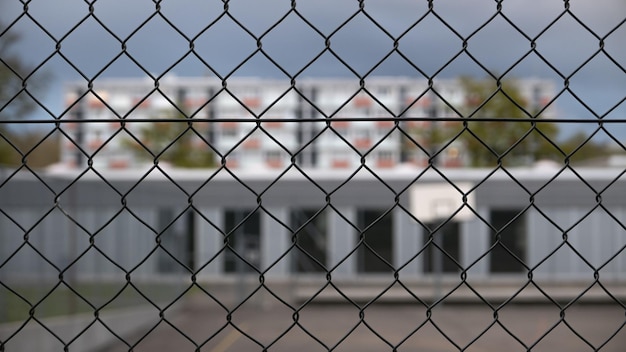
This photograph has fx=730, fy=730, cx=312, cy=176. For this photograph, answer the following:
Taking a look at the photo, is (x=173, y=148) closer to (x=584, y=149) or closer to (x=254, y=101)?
(x=254, y=101)

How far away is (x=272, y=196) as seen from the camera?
771 inches

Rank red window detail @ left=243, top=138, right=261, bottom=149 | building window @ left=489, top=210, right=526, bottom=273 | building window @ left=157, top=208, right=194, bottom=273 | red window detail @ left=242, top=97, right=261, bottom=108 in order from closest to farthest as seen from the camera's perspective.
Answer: building window @ left=157, top=208, right=194, bottom=273 < building window @ left=489, top=210, right=526, bottom=273 < red window detail @ left=242, top=97, right=261, bottom=108 < red window detail @ left=243, top=138, right=261, bottom=149

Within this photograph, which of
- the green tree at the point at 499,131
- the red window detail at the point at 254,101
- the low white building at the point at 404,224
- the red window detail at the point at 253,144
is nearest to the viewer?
the low white building at the point at 404,224

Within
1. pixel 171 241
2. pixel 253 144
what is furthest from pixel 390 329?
pixel 253 144

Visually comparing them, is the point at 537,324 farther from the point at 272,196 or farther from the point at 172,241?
the point at 272,196

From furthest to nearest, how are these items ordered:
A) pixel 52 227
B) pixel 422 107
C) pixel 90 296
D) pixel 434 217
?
1. pixel 422 107
2. pixel 434 217
3. pixel 90 296
4. pixel 52 227

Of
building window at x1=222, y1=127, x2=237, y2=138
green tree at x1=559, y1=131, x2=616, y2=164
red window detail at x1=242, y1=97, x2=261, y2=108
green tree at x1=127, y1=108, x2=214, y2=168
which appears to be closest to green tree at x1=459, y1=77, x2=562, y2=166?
green tree at x1=559, y1=131, x2=616, y2=164

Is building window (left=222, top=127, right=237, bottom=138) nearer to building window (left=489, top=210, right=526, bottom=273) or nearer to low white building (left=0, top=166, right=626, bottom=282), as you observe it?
low white building (left=0, top=166, right=626, bottom=282)

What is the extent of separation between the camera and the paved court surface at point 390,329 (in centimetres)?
995

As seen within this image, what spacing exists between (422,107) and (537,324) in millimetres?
33863

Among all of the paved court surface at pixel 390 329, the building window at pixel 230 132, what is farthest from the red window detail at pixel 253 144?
the paved court surface at pixel 390 329

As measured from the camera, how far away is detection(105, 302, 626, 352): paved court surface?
9.95 metres

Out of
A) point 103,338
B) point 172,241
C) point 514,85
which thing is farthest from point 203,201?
point 514,85

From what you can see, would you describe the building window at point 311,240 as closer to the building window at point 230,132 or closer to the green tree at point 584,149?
the green tree at point 584,149
